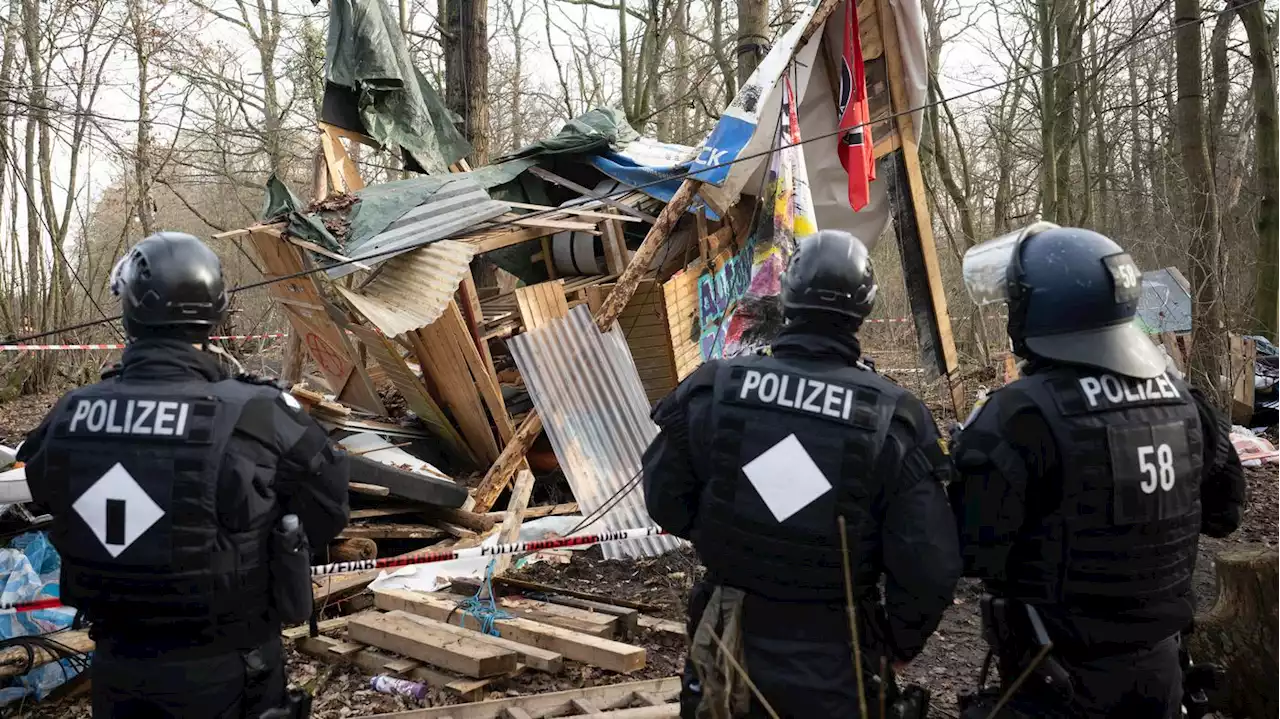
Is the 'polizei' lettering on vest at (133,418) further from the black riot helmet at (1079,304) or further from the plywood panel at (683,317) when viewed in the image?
the plywood panel at (683,317)

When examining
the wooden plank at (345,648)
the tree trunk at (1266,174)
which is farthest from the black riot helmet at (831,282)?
the tree trunk at (1266,174)

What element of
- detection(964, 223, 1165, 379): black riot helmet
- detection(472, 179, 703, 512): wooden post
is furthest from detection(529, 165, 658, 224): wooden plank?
detection(964, 223, 1165, 379): black riot helmet

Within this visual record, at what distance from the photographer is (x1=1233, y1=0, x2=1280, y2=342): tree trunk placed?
39.1ft

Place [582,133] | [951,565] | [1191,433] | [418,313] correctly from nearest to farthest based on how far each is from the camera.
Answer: [951,565] < [1191,433] < [418,313] < [582,133]

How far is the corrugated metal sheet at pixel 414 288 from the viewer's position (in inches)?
252

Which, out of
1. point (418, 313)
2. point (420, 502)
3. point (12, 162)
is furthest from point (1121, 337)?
point (12, 162)

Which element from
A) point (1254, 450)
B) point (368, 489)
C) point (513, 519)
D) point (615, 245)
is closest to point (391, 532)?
point (368, 489)

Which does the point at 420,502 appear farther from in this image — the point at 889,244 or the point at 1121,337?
the point at 889,244

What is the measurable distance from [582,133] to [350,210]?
7.95 ft

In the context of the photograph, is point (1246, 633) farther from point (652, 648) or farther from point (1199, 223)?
point (1199, 223)

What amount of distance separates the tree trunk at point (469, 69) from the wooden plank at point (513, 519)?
5061 millimetres

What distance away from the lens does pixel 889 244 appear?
27.7 m

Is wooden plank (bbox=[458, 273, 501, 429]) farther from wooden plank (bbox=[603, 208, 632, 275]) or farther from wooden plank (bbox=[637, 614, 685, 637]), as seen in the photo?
wooden plank (bbox=[637, 614, 685, 637])

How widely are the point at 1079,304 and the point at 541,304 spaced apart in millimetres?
5086
